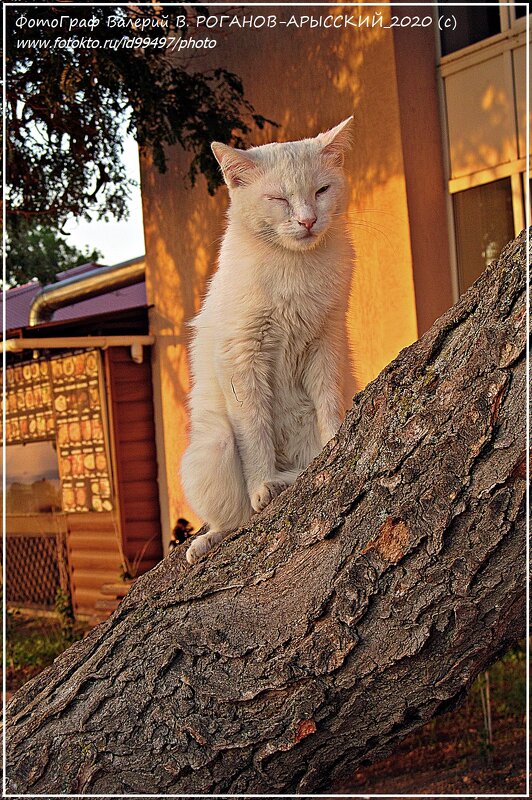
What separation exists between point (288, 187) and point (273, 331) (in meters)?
0.40

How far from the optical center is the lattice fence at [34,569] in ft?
31.8

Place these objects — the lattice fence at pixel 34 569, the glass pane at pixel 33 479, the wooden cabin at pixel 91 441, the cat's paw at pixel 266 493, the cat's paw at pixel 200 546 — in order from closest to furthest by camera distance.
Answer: the cat's paw at pixel 200 546 → the cat's paw at pixel 266 493 → the wooden cabin at pixel 91 441 → the lattice fence at pixel 34 569 → the glass pane at pixel 33 479

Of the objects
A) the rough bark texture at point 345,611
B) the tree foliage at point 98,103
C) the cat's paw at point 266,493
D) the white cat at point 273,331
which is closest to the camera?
the rough bark texture at point 345,611

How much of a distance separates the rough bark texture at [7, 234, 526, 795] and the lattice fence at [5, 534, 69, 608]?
25.7 feet

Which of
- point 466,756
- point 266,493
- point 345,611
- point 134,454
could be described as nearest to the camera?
point 345,611

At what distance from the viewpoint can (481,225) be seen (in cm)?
617

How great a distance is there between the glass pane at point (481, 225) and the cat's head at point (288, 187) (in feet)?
12.8

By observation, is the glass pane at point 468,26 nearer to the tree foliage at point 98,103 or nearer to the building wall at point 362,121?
the building wall at point 362,121

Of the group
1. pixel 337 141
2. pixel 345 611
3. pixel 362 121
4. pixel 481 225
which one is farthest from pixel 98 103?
pixel 345 611

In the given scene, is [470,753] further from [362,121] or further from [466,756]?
[362,121]

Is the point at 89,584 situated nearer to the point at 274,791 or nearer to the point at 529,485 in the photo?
the point at 274,791

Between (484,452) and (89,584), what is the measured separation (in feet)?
26.4

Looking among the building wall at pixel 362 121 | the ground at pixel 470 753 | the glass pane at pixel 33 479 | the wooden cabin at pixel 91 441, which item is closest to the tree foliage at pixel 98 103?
the building wall at pixel 362 121

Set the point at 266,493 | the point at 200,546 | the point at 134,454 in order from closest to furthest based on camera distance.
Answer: the point at 200,546 < the point at 266,493 < the point at 134,454
